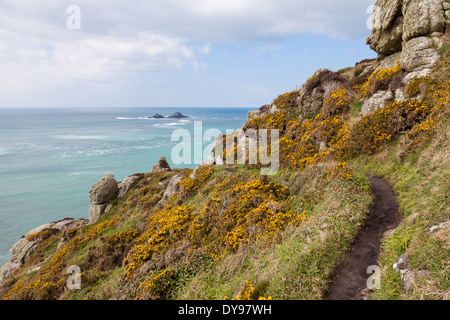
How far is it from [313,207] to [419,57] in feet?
45.4

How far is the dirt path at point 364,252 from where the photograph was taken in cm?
576

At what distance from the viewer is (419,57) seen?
599 inches

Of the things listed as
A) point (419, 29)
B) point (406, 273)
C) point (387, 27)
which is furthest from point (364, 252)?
point (387, 27)

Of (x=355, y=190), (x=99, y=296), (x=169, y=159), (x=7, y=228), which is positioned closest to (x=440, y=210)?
(x=355, y=190)

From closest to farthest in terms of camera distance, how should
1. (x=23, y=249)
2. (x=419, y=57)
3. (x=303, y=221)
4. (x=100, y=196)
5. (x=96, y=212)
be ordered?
1. (x=303, y=221)
2. (x=419, y=57)
3. (x=23, y=249)
4. (x=96, y=212)
5. (x=100, y=196)

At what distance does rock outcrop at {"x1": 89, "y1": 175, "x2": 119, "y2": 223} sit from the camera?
28.8 metres

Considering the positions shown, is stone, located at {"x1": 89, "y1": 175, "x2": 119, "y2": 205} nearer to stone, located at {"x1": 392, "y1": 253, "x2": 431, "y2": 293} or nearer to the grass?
the grass

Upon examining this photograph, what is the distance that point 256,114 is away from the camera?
99.3ft

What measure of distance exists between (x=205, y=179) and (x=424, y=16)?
785 inches

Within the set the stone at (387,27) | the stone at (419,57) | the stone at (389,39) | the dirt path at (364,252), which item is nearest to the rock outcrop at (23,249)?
A: the dirt path at (364,252)

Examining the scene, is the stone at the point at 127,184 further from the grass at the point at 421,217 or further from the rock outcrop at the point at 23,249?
the grass at the point at 421,217

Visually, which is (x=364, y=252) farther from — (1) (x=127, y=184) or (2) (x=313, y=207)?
(1) (x=127, y=184)

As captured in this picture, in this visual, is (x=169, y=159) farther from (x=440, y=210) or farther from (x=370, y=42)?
(x=440, y=210)

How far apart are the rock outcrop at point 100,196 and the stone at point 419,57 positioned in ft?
109
